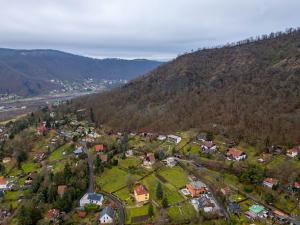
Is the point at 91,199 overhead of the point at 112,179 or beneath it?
overhead

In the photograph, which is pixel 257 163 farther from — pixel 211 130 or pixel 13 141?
pixel 13 141

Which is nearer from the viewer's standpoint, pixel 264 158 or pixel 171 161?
pixel 264 158

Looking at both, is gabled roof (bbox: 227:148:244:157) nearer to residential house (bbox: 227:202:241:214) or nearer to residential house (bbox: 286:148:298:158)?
residential house (bbox: 286:148:298:158)

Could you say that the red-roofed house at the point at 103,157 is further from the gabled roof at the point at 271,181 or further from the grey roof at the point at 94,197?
the gabled roof at the point at 271,181

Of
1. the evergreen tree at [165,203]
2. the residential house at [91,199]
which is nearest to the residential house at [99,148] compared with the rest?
the residential house at [91,199]

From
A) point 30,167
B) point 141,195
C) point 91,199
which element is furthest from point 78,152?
point 141,195

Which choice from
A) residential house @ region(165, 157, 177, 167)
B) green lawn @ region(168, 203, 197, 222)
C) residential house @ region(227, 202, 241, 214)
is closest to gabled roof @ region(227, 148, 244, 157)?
residential house @ region(165, 157, 177, 167)

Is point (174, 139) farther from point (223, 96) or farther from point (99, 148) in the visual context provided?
point (223, 96)
